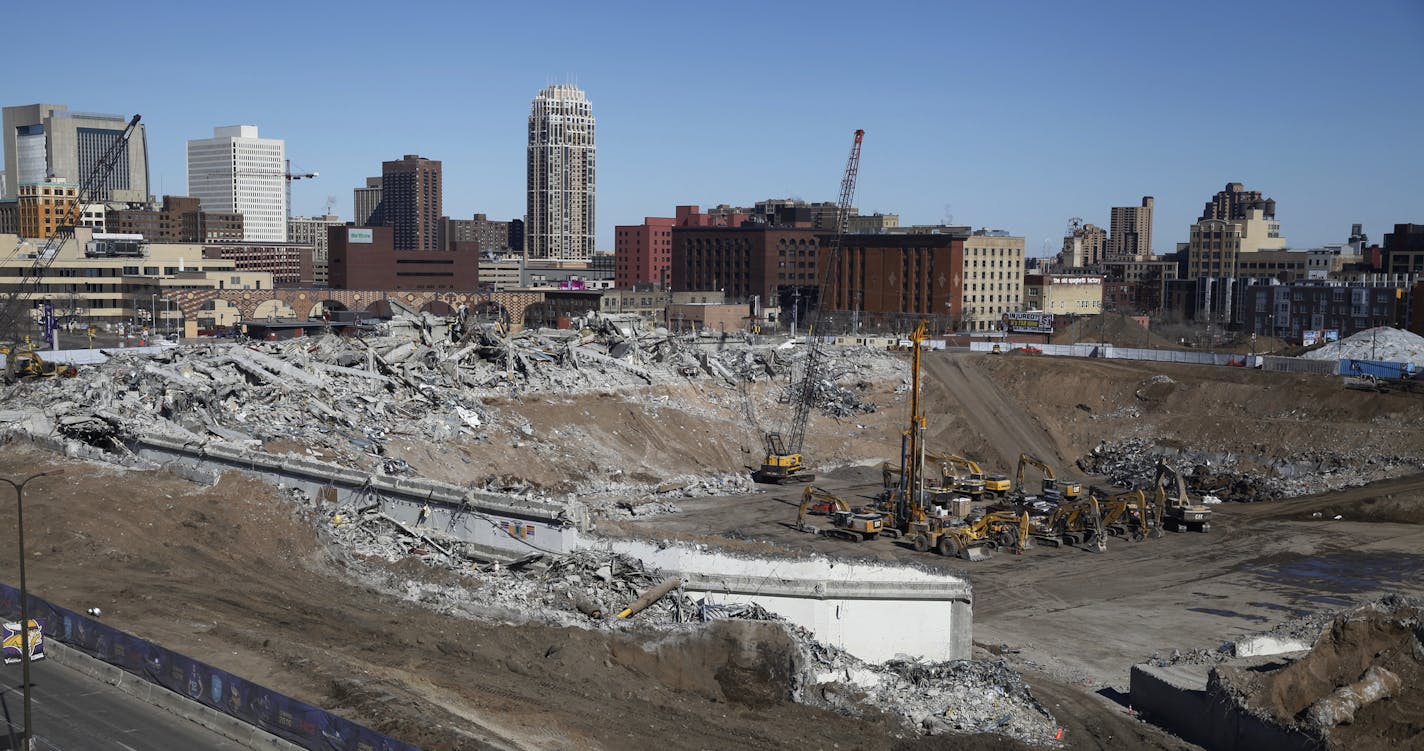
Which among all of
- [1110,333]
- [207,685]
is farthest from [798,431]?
[1110,333]

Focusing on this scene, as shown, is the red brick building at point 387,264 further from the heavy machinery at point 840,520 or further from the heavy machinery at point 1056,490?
the heavy machinery at point 840,520

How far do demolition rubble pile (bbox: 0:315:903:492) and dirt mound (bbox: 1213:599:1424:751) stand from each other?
100ft

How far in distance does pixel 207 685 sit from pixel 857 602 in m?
16.6

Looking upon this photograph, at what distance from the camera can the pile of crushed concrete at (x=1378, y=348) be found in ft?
282

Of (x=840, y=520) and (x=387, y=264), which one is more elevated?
(x=387, y=264)

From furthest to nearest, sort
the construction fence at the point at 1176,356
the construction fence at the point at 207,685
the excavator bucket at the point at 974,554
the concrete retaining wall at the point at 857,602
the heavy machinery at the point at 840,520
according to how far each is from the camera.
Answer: the construction fence at the point at 1176,356
the heavy machinery at the point at 840,520
the excavator bucket at the point at 974,554
the concrete retaining wall at the point at 857,602
the construction fence at the point at 207,685

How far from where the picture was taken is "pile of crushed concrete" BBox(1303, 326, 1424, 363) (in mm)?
86000

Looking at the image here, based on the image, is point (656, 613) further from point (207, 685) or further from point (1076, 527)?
point (1076, 527)

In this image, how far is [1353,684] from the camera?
27656 mm

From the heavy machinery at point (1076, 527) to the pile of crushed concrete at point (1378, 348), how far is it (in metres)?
41.6

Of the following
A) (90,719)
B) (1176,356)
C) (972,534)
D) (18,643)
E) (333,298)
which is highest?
(333,298)

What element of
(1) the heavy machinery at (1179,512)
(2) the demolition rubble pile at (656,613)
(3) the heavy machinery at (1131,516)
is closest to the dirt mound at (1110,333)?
(1) the heavy machinery at (1179,512)

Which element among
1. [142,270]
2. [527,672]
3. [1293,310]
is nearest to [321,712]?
[527,672]

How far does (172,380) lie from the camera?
50.6m
